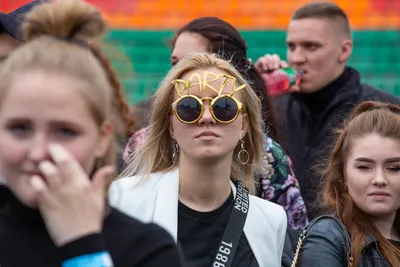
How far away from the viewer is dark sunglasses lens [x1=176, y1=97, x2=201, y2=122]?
3449 millimetres

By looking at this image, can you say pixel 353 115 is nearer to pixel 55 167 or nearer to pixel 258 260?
pixel 258 260

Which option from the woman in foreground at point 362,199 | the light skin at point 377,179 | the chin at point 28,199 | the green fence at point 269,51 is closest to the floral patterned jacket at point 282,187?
the woman in foreground at point 362,199

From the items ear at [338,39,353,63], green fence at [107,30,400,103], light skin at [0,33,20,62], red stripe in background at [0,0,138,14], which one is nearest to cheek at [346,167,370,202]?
light skin at [0,33,20,62]

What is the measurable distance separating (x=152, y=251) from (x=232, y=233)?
1.41 meters

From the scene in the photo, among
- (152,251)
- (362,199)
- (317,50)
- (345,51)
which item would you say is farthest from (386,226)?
(345,51)

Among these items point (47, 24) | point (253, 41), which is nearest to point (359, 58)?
point (253, 41)

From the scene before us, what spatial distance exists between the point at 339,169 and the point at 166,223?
955 millimetres

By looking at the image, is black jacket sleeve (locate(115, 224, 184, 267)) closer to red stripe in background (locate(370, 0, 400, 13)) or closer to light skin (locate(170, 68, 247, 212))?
light skin (locate(170, 68, 247, 212))

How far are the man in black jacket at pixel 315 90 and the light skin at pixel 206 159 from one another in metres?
1.58

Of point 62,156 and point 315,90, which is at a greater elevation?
point 315,90

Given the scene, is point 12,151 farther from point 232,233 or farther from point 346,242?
point 346,242

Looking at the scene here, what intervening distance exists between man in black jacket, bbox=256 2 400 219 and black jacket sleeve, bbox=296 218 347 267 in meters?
1.39

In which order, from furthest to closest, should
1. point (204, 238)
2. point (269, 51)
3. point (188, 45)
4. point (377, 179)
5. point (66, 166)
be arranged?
point (269, 51) → point (188, 45) → point (377, 179) → point (204, 238) → point (66, 166)

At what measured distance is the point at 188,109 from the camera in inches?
136
